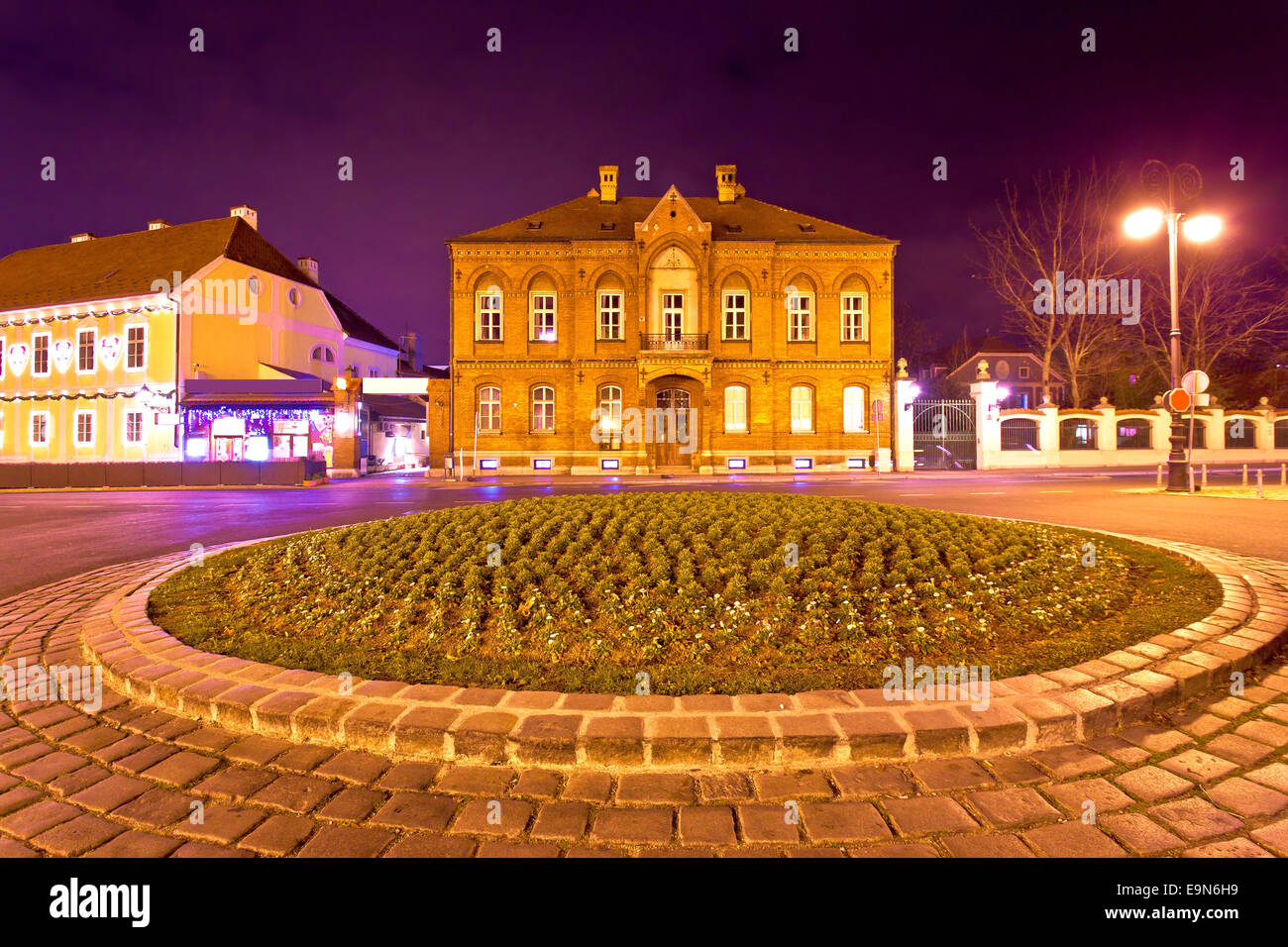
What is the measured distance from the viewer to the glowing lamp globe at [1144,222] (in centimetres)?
1518

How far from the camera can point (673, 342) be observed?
30.0m

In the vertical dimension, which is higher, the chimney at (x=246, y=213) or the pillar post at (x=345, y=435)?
the chimney at (x=246, y=213)

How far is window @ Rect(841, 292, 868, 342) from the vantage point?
31078 mm

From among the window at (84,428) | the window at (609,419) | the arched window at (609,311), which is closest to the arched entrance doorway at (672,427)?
the window at (609,419)

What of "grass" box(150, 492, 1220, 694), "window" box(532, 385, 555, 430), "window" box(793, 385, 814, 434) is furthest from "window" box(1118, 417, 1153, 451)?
"grass" box(150, 492, 1220, 694)

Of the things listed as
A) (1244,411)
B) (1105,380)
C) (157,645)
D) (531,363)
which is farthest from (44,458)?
(1105,380)

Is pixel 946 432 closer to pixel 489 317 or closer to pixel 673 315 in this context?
pixel 673 315

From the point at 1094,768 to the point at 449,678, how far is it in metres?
3.15

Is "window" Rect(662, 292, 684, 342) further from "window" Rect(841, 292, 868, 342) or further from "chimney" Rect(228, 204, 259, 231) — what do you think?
"chimney" Rect(228, 204, 259, 231)

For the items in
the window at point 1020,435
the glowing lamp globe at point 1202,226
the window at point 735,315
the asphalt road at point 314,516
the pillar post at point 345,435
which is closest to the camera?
the asphalt road at point 314,516

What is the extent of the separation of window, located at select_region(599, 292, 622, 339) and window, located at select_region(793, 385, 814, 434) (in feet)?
30.8

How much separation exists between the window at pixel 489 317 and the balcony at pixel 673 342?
23.7 feet

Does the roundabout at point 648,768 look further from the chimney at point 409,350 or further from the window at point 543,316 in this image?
the chimney at point 409,350
